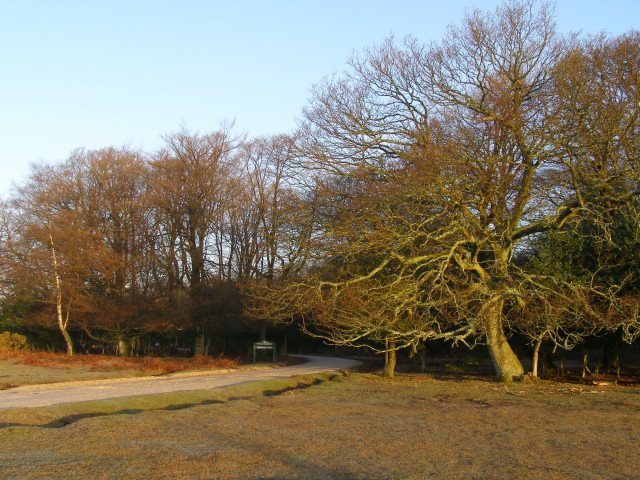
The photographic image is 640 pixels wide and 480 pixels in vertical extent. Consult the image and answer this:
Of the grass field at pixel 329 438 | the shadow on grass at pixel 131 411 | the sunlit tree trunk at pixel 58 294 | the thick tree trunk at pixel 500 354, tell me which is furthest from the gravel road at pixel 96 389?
the sunlit tree trunk at pixel 58 294

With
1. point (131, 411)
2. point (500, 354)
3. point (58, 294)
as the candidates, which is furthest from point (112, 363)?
point (500, 354)

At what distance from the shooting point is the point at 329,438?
32.9 feet

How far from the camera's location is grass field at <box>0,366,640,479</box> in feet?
24.2

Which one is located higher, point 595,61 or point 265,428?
point 595,61

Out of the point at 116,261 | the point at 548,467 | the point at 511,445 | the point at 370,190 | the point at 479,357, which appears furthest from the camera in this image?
the point at 479,357

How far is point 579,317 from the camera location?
1919 centimetres

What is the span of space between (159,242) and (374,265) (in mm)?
24293

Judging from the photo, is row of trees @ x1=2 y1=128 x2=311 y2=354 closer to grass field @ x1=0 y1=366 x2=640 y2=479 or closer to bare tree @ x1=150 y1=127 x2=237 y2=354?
bare tree @ x1=150 y1=127 x2=237 y2=354

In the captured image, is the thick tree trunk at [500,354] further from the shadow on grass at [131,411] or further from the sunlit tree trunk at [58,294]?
the sunlit tree trunk at [58,294]

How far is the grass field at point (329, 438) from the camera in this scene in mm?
7387

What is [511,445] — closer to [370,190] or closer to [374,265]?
[370,190]

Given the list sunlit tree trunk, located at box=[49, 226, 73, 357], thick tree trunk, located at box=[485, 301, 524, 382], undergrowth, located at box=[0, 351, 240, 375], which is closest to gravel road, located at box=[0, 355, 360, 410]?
undergrowth, located at box=[0, 351, 240, 375]

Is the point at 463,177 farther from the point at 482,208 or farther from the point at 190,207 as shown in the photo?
the point at 190,207

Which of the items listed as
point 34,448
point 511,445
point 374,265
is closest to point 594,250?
point 374,265
